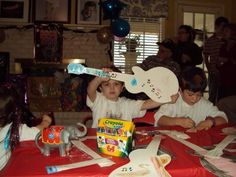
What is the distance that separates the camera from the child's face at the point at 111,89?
183 cm

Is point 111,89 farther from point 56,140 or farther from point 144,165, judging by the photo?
point 144,165

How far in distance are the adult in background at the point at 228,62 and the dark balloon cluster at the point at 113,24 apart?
4.15 ft

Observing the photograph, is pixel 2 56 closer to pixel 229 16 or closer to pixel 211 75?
pixel 211 75

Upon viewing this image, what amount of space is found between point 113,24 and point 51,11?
0.99 metres

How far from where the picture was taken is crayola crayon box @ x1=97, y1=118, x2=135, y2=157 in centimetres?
104

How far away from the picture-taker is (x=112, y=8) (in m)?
4.03

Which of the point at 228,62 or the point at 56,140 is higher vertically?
the point at 228,62

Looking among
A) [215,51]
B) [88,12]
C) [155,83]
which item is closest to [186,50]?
[215,51]

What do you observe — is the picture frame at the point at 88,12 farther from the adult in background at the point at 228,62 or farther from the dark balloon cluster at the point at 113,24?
the adult in background at the point at 228,62

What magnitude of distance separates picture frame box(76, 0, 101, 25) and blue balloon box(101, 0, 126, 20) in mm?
289

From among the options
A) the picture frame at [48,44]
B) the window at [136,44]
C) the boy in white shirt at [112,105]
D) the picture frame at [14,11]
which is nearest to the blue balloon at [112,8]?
the window at [136,44]

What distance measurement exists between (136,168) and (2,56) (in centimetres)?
383

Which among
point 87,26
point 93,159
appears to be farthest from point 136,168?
point 87,26

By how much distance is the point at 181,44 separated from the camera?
4020 millimetres
